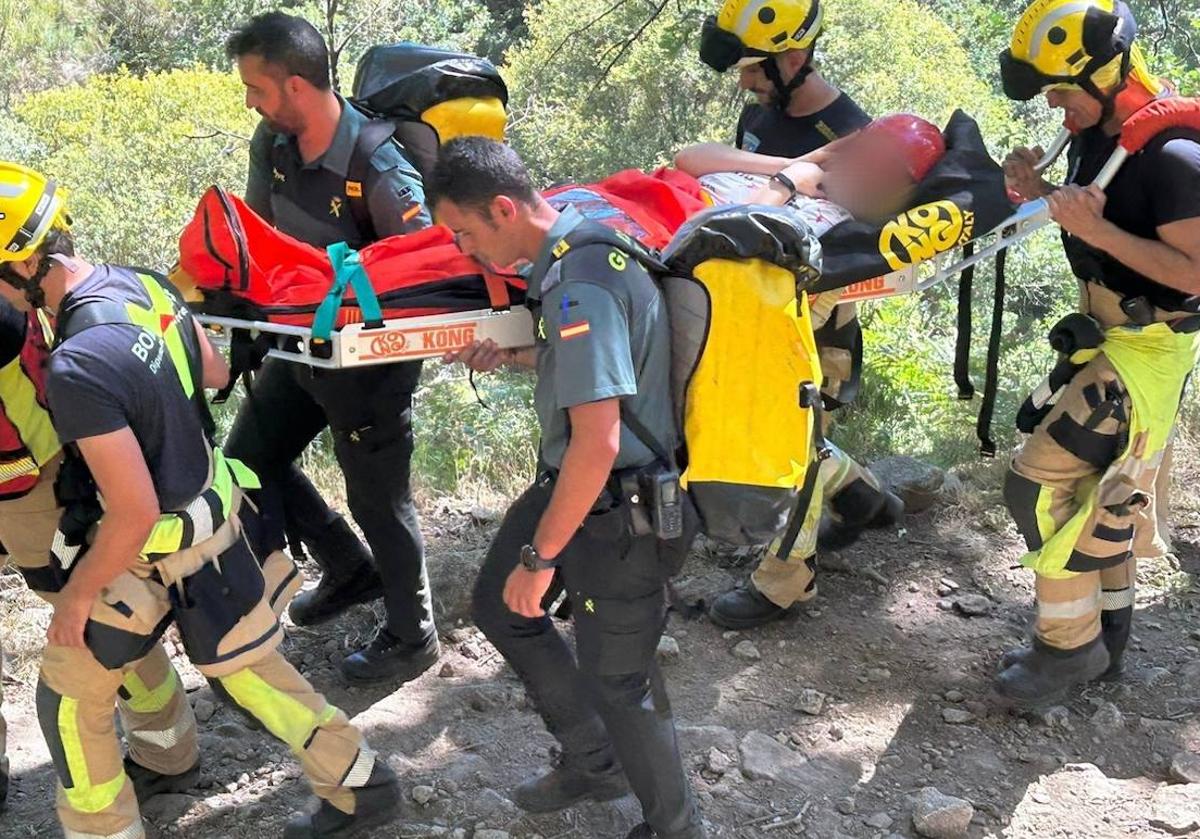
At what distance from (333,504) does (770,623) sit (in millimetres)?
2289

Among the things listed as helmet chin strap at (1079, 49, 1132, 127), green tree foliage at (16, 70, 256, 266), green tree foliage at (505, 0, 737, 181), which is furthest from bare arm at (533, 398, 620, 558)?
green tree foliage at (505, 0, 737, 181)

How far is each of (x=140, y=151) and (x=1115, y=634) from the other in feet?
28.8

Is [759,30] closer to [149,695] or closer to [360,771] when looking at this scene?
[360,771]

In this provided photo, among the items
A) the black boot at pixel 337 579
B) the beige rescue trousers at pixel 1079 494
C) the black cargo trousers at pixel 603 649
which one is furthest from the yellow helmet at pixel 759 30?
the black boot at pixel 337 579

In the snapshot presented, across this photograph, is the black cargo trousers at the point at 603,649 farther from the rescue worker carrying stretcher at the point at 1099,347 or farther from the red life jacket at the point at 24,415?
the rescue worker carrying stretcher at the point at 1099,347

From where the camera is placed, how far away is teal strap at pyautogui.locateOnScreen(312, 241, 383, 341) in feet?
10.6

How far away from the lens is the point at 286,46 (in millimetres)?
3775

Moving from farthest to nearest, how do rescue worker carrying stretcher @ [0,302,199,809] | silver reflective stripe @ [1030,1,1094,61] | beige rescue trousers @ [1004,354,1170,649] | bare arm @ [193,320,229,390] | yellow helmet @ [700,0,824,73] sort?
yellow helmet @ [700,0,824,73] < beige rescue trousers @ [1004,354,1170,649] < silver reflective stripe @ [1030,1,1094,61] < rescue worker carrying stretcher @ [0,302,199,809] < bare arm @ [193,320,229,390]

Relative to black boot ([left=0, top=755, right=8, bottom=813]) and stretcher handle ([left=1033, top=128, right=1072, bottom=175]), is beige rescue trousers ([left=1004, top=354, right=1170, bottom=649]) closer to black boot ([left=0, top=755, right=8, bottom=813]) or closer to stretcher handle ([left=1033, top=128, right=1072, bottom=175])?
stretcher handle ([left=1033, top=128, right=1072, bottom=175])

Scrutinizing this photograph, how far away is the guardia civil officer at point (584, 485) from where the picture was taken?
8.96 feet

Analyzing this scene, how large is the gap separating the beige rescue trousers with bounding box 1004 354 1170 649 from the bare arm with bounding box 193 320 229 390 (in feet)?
8.67

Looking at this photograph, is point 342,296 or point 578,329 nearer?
point 578,329

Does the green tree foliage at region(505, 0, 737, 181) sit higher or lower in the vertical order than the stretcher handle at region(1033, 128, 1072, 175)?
lower

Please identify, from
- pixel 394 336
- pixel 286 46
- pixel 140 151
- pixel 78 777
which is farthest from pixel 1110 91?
pixel 140 151
